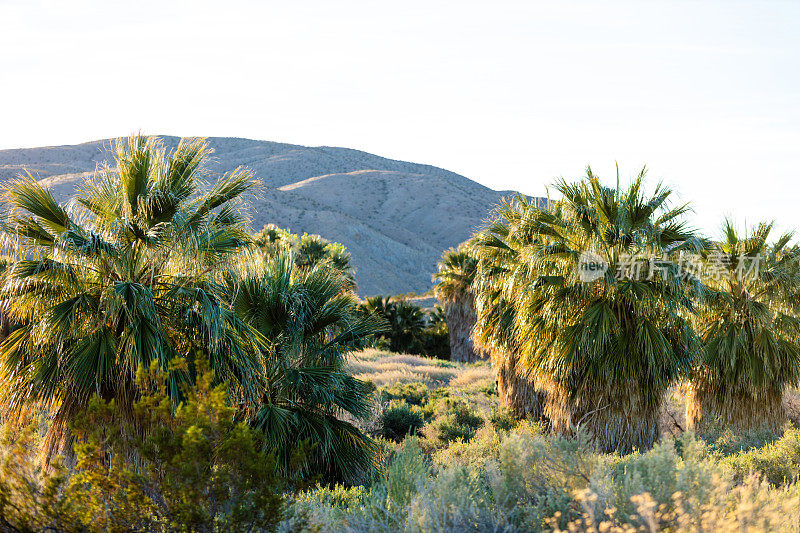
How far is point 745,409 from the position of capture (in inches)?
550

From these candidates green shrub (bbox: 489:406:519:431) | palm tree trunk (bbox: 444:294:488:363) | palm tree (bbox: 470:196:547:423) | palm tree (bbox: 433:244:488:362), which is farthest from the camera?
palm tree trunk (bbox: 444:294:488:363)

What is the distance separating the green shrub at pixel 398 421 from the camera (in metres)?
17.9

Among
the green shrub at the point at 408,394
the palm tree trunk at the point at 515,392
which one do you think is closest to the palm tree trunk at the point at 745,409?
the palm tree trunk at the point at 515,392

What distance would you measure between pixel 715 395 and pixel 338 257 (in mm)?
21797

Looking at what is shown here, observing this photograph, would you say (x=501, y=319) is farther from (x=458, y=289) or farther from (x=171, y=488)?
(x=458, y=289)

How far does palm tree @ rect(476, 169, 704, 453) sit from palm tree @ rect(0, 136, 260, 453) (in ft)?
19.5

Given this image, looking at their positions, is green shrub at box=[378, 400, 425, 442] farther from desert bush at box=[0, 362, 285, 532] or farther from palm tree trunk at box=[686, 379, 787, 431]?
desert bush at box=[0, 362, 285, 532]

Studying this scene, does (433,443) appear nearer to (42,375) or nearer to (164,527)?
(42,375)

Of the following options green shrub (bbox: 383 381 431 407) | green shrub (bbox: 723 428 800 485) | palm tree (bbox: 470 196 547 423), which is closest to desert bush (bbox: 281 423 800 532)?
green shrub (bbox: 723 428 800 485)

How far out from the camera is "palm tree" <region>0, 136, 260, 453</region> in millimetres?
7367

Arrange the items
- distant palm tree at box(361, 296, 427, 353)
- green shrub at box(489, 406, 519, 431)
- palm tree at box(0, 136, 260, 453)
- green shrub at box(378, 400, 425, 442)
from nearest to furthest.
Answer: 1. palm tree at box(0, 136, 260, 453)
2. green shrub at box(489, 406, 519, 431)
3. green shrub at box(378, 400, 425, 442)
4. distant palm tree at box(361, 296, 427, 353)

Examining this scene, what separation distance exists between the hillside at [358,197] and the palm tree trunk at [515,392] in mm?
51822

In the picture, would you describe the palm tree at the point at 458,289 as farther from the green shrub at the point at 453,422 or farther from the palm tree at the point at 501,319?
the palm tree at the point at 501,319

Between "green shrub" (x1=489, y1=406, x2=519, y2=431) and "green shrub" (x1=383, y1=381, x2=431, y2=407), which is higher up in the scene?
"green shrub" (x1=489, y1=406, x2=519, y2=431)
